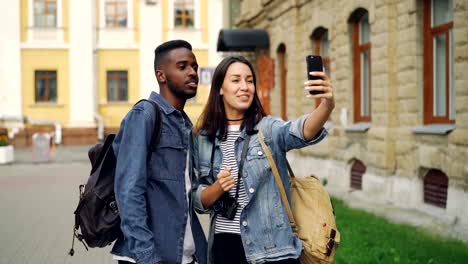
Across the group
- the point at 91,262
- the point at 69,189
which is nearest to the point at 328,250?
the point at 91,262

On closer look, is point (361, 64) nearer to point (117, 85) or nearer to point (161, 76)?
point (161, 76)

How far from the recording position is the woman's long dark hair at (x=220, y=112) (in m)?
3.75

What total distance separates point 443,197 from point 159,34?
31.2 metres

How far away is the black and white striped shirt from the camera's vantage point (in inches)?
142

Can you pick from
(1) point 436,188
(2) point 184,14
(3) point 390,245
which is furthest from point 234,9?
(3) point 390,245

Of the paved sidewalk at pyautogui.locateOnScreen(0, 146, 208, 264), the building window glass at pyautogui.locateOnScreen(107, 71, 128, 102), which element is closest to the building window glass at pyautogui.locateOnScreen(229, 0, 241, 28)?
the building window glass at pyautogui.locateOnScreen(107, 71, 128, 102)

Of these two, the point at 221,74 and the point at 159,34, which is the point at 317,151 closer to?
the point at 221,74

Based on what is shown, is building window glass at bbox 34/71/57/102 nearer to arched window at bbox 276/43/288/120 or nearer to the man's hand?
arched window at bbox 276/43/288/120

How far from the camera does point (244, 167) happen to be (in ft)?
11.8

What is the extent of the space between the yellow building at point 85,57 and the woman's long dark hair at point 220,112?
3349cm

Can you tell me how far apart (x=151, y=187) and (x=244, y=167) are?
1.66 feet

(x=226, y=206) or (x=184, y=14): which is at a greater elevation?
(x=184, y=14)

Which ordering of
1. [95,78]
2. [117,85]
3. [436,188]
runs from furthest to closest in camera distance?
1. [117,85]
2. [95,78]
3. [436,188]

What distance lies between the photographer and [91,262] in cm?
817
